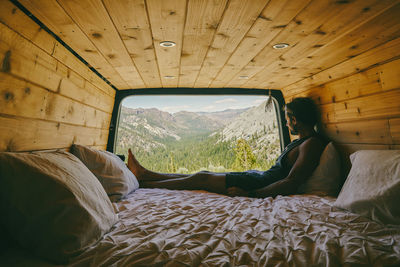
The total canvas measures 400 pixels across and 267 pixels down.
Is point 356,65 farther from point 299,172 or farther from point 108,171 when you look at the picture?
point 108,171

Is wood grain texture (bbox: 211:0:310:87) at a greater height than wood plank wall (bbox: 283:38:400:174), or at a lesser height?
greater

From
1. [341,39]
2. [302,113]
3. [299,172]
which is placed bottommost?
[299,172]

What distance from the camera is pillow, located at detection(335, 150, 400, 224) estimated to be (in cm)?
90

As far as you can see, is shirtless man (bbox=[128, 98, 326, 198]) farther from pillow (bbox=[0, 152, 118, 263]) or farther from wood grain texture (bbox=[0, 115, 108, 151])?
pillow (bbox=[0, 152, 118, 263])

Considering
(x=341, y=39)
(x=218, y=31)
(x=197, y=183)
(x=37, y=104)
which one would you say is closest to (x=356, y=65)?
(x=341, y=39)

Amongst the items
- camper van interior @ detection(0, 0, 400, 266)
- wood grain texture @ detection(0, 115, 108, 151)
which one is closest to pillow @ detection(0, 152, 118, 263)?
camper van interior @ detection(0, 0, 400, 266)

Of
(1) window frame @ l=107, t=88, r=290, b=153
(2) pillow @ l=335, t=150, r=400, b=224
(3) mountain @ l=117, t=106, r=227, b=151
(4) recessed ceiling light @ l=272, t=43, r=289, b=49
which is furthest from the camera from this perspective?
(3) mountain @ l=117, t=106, r=227, b=151

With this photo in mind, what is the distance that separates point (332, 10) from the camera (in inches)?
42.6

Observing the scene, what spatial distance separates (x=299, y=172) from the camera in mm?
1638

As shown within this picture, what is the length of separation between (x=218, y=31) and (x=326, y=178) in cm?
155

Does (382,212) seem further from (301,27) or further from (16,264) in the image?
(16,264)

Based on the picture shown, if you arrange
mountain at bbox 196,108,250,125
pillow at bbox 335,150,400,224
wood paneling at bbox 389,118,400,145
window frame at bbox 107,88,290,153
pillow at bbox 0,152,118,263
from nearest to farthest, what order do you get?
pillow at bbox 0,152,118,263 → pillow at bbox 335,150,400,224 → wood paneling at bbox 389,118,400,145 → window frame at bbox 107,88,290,153 → mountain at bbox 196,108,250,125

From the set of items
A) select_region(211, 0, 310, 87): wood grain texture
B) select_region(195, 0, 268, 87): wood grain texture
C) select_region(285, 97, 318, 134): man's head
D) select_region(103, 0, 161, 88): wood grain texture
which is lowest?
select_region(285, 97, 318, 134): man's head

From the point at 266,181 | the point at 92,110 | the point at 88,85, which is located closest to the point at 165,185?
the point at 266,181
